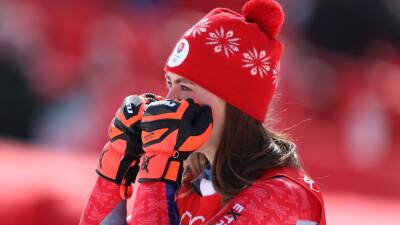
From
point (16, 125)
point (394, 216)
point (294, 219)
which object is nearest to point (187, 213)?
point (294, 219)

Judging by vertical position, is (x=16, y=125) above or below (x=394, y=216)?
below

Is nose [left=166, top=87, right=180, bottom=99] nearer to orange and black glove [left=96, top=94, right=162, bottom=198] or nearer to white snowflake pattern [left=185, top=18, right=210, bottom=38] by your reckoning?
orange and black glove [left=96, top=94, right=162, bottom=198]

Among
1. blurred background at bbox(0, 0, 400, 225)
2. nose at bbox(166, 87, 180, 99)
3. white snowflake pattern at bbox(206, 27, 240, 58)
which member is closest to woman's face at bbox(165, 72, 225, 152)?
nose at bbox(166, 87, 180, 99)

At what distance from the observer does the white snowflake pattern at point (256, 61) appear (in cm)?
229

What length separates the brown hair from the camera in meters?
2.24

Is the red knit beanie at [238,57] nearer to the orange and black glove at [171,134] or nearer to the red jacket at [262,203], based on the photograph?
the orange and black glove at [171,134]

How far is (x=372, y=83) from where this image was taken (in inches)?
289

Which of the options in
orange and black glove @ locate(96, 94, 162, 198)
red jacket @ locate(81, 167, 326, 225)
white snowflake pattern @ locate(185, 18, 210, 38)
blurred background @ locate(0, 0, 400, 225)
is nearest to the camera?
red jacket @ locate(81, 167, 326, 225)

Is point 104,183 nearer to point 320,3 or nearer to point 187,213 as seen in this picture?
point 187,213

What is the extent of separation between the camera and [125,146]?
7.49 ft

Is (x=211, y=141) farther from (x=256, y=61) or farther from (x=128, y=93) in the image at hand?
(x=128, y=93)

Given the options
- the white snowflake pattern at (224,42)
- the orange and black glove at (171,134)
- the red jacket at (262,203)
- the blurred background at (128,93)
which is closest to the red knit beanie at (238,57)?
the white snowflake pattern at (224,42)

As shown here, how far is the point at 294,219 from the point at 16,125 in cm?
432

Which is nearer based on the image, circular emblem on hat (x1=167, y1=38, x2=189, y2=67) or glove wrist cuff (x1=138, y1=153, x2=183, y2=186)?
glove wrist cuff (x1=138, y1=153, x2=183, y2=186)
